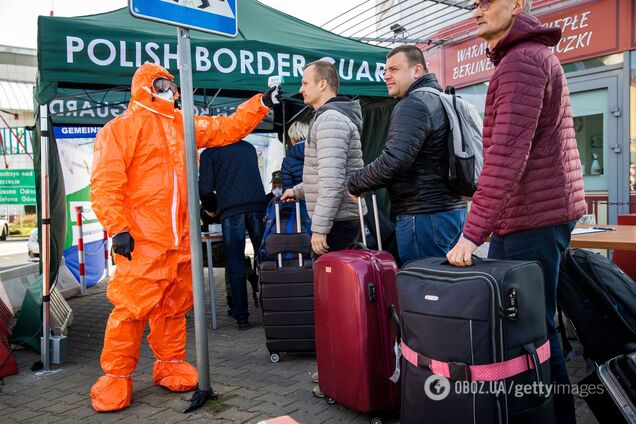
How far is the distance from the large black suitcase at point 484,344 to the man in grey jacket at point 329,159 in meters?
1.18

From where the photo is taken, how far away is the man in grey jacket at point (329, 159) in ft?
10.3

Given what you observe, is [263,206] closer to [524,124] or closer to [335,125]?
[335,125]

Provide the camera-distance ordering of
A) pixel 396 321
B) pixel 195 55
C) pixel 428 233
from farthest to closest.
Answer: pixel 195 55 < pixel 428 233 < pixel 396 321

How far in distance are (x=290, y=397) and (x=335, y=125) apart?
166 cm

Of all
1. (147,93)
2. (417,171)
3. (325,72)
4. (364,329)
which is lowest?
(364,329)

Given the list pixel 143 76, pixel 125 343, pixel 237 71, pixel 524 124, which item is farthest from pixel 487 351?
pixel 237 71

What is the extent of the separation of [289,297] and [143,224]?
48.3 inches

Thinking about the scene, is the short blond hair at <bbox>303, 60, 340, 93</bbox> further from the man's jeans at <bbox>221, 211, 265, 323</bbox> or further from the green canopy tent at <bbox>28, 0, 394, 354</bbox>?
the man's jeans at <bbox>221, 211, 265, 323</bbox>

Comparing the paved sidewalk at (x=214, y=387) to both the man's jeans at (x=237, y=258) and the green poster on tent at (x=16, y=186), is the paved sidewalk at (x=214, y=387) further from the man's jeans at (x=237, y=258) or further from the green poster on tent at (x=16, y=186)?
the green poster on tent at (x=16, y=186)

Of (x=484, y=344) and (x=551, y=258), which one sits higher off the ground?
(x=551, y=258)

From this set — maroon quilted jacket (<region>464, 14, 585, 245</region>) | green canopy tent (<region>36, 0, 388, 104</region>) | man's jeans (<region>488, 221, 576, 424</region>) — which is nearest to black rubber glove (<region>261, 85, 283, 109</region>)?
green canopy tent (<region>36, 0, 388, 104</region>)

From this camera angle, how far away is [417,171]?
9.09 feet

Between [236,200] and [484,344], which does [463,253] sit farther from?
[236,200]

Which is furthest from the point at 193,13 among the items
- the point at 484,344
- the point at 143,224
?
the point at 484,344
